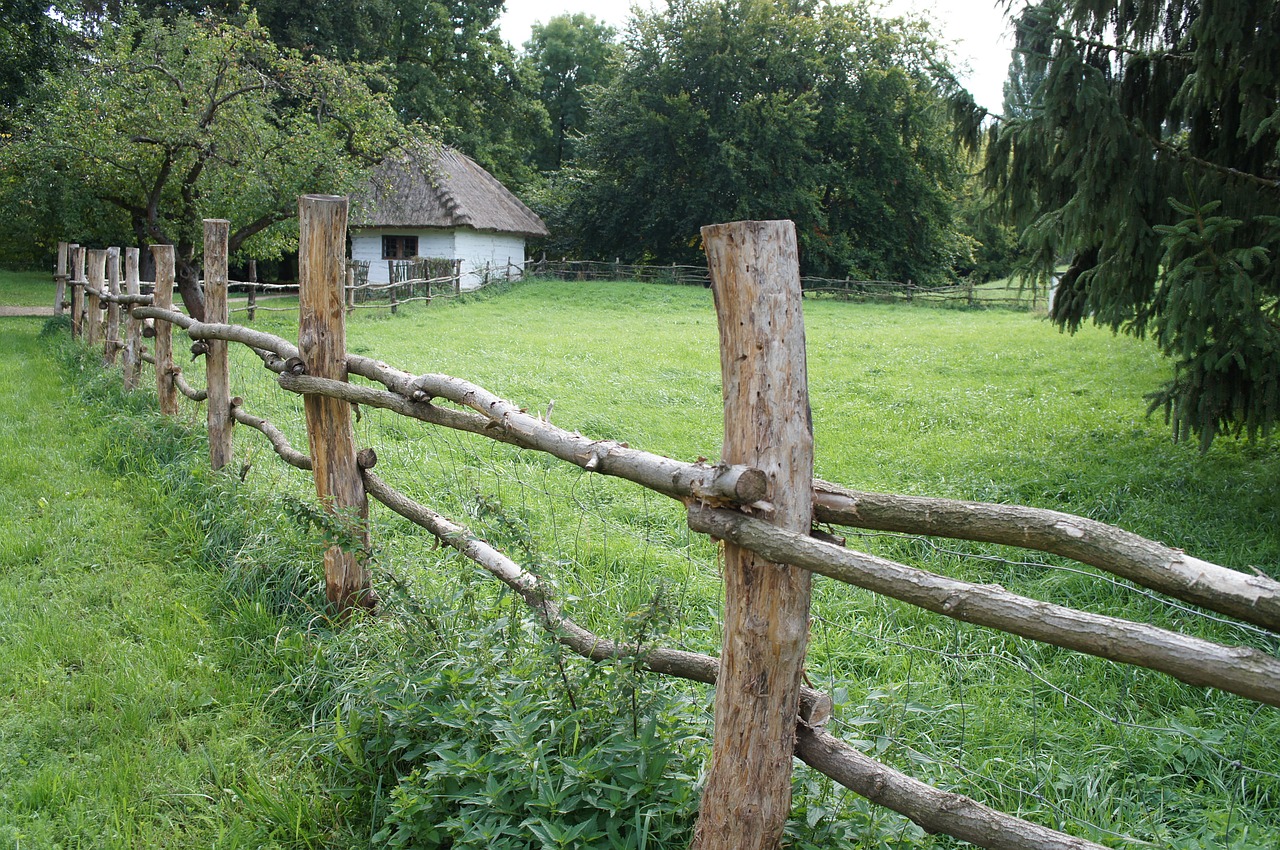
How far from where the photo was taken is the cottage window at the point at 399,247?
28672 millimetres

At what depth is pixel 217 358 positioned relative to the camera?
5.46 meters

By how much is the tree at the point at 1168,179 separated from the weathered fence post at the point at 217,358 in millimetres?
5572

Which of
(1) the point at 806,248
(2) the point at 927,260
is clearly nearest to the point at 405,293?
(1) the point at 806,248

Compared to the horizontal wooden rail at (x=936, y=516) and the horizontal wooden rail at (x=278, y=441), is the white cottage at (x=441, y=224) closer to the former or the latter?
the horizontal wooden rail at (x=278, y=441)

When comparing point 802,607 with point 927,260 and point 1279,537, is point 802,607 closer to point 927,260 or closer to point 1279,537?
point 1279,537

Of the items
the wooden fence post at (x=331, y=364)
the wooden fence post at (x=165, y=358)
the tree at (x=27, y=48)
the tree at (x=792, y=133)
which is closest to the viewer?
the wooden fence post at (x=331, y=364)

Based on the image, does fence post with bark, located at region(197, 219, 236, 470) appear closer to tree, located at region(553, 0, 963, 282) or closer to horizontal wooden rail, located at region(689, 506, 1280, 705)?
horizontal wooden rail, located at region(689, 506, 1280, 705)

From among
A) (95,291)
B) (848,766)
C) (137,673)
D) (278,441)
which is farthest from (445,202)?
(848,766)

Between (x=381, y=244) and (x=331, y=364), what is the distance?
26680 millimetres

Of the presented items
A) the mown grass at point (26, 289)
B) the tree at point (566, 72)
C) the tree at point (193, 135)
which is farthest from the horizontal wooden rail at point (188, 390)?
the tree at point (566, 72)

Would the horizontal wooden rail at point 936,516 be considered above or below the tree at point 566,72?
below

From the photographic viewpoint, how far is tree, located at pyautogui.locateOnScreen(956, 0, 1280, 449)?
5.10 m

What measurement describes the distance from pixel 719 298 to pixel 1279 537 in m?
4.66

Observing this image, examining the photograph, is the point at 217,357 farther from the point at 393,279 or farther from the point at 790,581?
the point at 393,279
